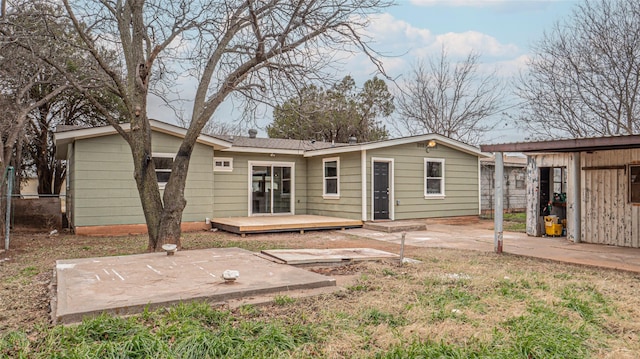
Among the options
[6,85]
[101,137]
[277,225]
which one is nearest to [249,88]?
Result: [277,225]

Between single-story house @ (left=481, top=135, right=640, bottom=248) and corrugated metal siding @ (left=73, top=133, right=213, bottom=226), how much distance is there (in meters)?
8.30

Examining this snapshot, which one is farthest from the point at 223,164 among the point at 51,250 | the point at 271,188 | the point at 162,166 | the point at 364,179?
the point at 51,250

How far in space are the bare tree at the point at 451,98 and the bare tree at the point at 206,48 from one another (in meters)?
16.6

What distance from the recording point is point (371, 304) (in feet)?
13.1

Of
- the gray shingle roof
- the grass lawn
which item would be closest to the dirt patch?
the grass lawn

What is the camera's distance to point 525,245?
8.27m

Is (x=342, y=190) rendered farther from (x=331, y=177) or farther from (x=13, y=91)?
(x=13, y=91)

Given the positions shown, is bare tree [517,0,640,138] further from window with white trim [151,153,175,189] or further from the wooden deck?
window with white trim [151,153,175,189]

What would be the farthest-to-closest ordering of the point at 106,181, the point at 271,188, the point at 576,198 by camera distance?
the point at 271,188
the point at 106,181
the point at 576,198

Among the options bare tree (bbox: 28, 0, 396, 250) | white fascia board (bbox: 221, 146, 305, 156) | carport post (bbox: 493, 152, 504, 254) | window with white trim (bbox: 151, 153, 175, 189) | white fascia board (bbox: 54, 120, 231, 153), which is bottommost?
carport post (bbox: 493, 152, 504, 254)

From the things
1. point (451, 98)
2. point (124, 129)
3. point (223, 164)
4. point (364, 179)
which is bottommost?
point (364, 179)

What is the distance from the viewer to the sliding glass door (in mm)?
13180

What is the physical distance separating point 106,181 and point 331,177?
20.4 feet

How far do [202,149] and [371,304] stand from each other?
8.69 meters
